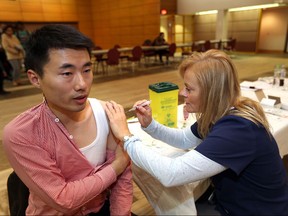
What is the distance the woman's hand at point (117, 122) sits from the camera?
0.98 metres

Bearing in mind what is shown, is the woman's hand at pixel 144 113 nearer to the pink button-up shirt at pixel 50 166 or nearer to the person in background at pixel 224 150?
the person in background at pixel 224 150

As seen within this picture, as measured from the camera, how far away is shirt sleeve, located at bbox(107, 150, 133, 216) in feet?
3.40

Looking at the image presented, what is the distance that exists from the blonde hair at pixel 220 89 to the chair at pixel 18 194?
2.94ft

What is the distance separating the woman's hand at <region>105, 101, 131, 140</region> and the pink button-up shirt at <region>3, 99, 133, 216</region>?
144mm

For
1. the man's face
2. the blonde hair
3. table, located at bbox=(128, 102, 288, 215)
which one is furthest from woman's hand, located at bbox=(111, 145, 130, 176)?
the blonde hair

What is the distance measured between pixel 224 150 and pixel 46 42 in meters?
0.73

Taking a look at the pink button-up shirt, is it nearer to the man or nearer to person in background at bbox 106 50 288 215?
the man

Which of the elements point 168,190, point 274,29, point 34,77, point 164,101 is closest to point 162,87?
point 164,101

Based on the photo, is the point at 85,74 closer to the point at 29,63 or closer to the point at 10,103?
the point at 29,63

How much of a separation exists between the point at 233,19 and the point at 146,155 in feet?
44.8

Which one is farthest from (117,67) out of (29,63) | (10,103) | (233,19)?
(29,63)

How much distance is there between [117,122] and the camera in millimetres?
1001

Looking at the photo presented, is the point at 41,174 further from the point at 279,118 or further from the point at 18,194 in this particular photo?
the point at 279,118

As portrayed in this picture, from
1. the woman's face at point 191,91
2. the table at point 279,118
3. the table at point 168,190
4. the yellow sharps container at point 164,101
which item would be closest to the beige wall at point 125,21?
the table at point 279,118
